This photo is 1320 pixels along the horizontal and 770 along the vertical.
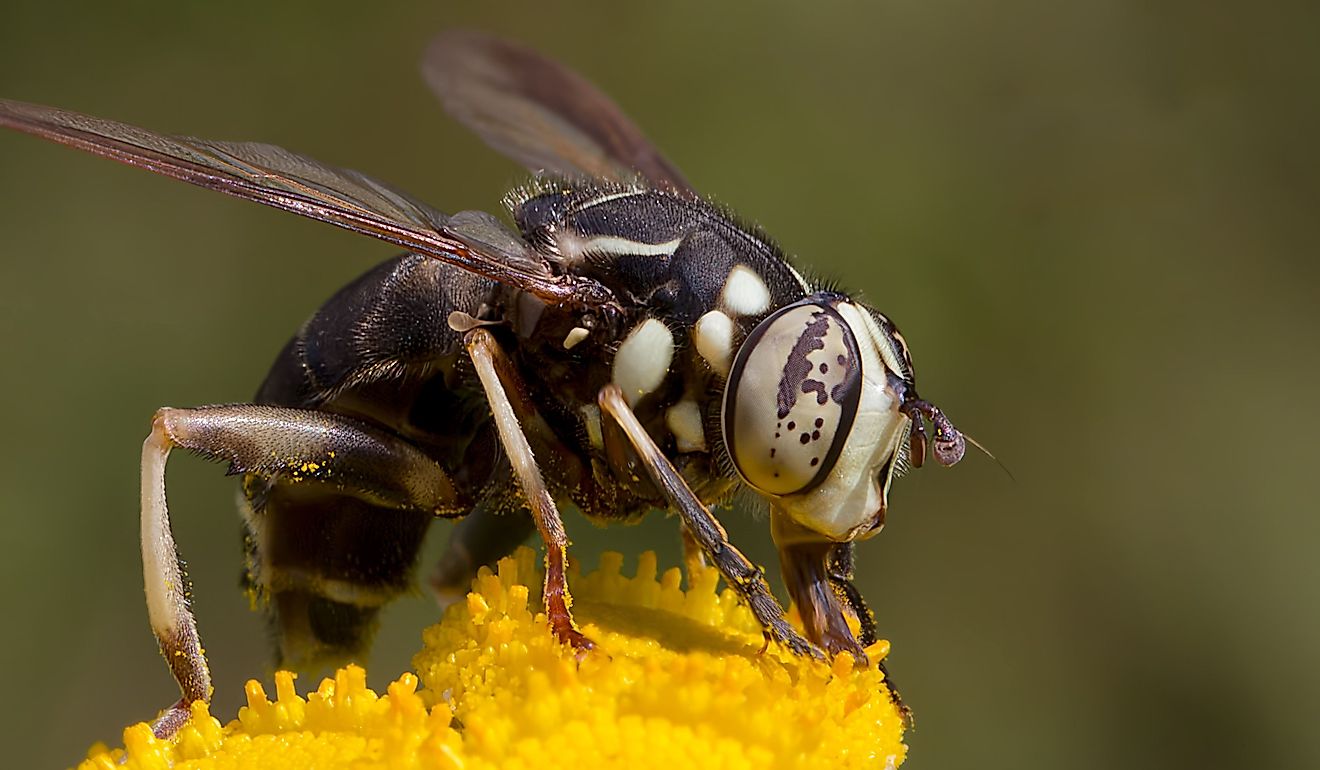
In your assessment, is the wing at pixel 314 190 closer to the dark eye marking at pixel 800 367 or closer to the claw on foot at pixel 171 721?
the dark eye marking at pixel 800 367

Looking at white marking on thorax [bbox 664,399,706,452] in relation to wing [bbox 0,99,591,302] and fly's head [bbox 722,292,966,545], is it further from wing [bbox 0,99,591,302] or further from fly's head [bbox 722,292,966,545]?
wing [bbox 0,99,591,302]

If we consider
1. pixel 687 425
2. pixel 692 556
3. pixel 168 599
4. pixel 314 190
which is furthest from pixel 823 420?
pixel 168 599

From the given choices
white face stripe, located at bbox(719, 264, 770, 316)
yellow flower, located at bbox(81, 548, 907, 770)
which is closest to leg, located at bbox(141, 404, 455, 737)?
yellow flower, located at bbox(81, 548, 907, 770)

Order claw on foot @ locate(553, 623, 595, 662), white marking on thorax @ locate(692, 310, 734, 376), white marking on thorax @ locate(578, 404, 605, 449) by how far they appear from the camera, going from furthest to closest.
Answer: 1. white marking on thorax @ locate(578, 404, 605, 449)
2. white marking on thorax @ locate(692, 310, 734, 376)
3. claw on foot @ locate(553, 623, 595, 662)

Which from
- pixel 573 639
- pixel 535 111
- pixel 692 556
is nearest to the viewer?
pixel 573 639

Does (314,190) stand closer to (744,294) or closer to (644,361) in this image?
(644,361)

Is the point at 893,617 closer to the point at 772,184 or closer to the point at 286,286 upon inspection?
the point at 772,184
